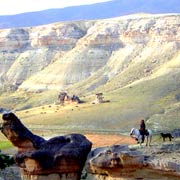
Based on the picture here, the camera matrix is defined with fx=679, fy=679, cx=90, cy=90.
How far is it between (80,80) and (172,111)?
52.3m

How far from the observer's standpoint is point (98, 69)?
122 metres

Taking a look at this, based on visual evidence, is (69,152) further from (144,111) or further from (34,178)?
(144,111)

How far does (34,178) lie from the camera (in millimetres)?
19266

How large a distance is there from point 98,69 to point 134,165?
10480cm

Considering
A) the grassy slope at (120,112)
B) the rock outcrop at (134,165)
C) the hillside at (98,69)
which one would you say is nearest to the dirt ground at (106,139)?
the grassy slope at (120,112)

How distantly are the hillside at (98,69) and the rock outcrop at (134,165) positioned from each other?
47.0 m

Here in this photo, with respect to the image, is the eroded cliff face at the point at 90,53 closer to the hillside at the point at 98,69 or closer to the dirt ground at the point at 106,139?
the hillside at the point at 98,69

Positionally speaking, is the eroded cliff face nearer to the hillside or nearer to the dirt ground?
the hillside

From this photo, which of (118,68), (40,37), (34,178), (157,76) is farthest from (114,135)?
(40,37)

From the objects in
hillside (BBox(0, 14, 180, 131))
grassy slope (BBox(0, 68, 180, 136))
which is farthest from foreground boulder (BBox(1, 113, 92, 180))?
hillside (BBox(0, 14, 180, 131))

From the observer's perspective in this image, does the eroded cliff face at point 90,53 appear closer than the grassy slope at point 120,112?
No

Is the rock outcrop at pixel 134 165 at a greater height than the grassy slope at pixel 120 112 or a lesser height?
greater

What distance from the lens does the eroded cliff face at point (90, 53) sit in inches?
4353

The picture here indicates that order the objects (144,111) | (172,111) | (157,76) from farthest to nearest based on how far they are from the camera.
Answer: (157,76) → (144,111) → (172,111)
